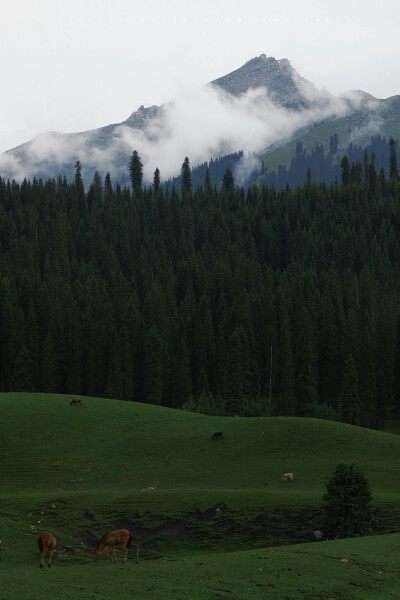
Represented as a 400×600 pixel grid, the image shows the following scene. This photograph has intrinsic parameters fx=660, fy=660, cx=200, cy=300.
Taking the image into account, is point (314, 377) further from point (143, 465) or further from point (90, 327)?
point (143, 465)

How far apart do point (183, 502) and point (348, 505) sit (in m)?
10.6

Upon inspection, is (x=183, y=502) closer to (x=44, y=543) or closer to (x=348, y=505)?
(x=348, y=505)

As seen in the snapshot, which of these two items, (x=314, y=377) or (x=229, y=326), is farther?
(x=229, y=326)

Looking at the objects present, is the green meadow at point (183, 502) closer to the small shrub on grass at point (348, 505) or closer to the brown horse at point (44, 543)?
the brown horse at point (44, 543)

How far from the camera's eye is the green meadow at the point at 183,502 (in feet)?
81.2

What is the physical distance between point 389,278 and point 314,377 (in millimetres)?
82824

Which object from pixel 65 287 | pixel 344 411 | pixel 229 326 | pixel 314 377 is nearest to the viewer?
pixel 344 411

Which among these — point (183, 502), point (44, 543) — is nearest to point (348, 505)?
point (183, 502)

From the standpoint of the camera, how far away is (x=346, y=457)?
5288 cm

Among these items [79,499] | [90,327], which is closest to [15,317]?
[90,327]

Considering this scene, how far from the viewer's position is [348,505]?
121ft

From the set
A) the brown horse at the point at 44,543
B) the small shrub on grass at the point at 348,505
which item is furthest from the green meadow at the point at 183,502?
the small shrub on grass at the point at 348,505

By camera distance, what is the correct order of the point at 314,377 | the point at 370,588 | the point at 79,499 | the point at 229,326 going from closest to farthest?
the point at 370,588, the point at 79,499, the point at 314,377, the point at 229,326

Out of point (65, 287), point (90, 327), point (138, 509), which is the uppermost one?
point (65, 287)
